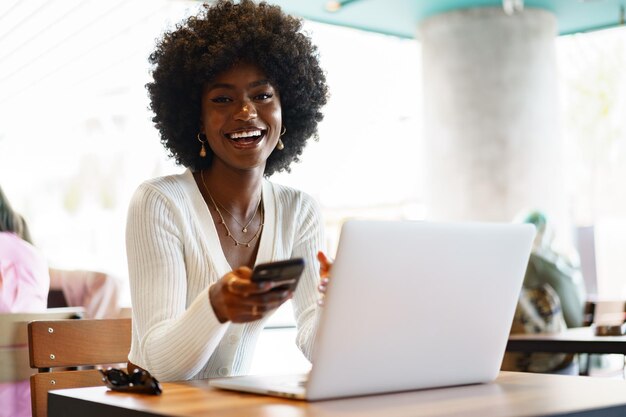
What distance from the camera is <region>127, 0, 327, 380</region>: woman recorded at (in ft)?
5.48

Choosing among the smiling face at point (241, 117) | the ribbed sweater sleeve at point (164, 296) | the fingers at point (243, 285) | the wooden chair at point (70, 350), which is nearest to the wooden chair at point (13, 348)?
the wooden chair at point (70, 350)

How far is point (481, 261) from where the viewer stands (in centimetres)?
133

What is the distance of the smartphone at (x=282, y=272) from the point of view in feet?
3.72

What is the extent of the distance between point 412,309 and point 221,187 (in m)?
0.84

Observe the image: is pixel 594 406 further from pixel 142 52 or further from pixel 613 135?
pixel 613 135

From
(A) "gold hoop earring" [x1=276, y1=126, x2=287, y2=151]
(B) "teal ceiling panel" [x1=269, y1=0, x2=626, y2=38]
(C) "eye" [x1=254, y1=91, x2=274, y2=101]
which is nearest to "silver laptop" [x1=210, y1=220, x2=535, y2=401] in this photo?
(C) "eye" [x1=254, y1=91, x2=274, y2=101]

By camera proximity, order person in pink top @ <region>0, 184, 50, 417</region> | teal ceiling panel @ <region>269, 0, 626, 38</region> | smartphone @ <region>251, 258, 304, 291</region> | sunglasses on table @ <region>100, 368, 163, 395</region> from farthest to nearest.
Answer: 1. teal ceiling panel @ <region>269, 0, 626, 38</region>
2. person in pink top @ <region>0, 184, 50, 417</region>
3. sunglasses on table @ <region>100, 368, 163, 395</region>
4. smartphone @ <region>251, 258, 304, 291</region>

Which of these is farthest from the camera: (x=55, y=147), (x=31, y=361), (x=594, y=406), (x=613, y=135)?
(x=613, y=135)

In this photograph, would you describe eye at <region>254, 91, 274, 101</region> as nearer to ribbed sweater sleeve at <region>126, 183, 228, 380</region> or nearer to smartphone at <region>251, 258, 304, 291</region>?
ribbed sweater sleeve at <region>126, 183, 228, 380</region>

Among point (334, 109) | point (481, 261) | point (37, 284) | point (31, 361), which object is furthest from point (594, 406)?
point (334, 109)

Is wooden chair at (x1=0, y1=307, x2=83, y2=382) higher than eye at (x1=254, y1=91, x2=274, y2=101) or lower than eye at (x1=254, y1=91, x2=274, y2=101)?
lower

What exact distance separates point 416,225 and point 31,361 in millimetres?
945

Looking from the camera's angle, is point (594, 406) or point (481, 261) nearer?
point (594, 406)

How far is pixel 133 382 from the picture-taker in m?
1.30
